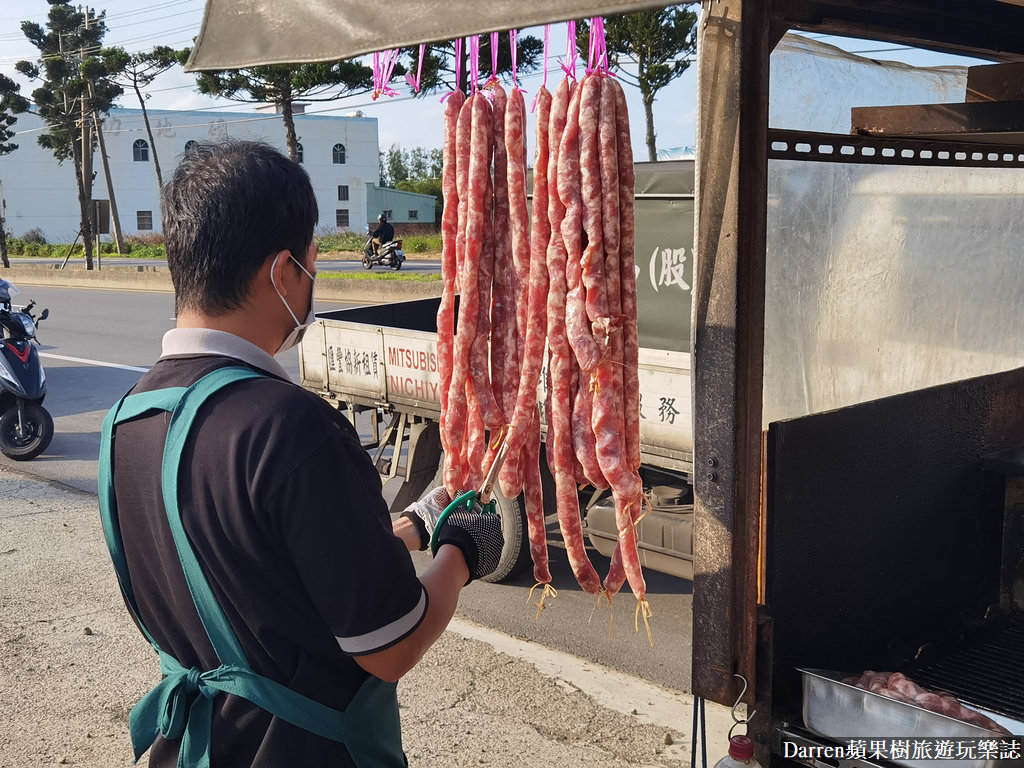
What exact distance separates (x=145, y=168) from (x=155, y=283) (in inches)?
1509

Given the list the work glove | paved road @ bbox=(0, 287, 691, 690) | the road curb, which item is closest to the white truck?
paved road @ bbox=(0, 287, 691, 690)

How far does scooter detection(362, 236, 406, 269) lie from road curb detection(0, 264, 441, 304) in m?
6.34

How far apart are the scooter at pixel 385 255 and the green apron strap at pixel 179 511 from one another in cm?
2976

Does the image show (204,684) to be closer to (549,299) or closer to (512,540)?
(549,299)

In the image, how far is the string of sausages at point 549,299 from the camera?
104 inches

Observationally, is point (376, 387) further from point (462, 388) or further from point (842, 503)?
point (842, 503)

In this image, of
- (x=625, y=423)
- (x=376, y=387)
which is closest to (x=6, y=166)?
(x=376, y=387)

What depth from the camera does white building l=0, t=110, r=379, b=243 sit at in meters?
60.5

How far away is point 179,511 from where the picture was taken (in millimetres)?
1763

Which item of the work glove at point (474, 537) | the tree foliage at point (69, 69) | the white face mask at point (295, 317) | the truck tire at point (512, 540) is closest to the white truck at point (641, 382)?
the truck tire at point (512, 540)

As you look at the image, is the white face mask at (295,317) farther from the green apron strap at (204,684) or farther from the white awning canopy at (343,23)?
the white awning canopy at (343,23)

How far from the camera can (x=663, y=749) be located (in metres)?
4.00

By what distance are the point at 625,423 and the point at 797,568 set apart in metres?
0.66

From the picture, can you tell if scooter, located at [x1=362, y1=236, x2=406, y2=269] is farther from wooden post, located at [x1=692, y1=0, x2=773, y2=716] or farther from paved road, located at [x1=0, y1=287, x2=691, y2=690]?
wooden post, located at [x1=692, y1=0, x2=773, y2=716]
